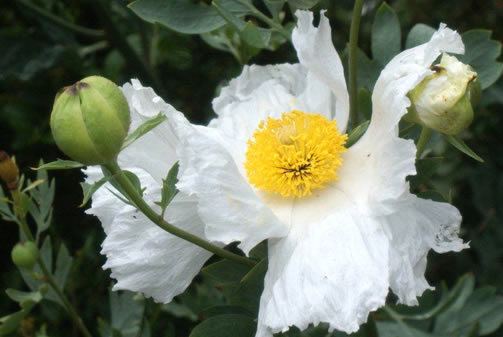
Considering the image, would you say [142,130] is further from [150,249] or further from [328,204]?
[328,204]

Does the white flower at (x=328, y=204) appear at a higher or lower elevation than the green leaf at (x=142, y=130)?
lower

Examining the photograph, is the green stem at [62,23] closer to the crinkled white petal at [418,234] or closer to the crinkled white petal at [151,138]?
the crinkled white petal at [151,138]

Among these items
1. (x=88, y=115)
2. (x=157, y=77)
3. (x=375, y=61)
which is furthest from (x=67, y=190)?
(x=88, y=115)

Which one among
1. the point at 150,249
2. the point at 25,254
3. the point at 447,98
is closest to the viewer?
the point at 447,98

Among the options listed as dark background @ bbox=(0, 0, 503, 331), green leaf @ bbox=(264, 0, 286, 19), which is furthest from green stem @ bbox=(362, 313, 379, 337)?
dark background @ bbox=(0, 0, 503, 331)

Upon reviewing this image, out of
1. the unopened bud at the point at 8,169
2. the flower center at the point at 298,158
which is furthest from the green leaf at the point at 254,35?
the unopened bud at the point at 8,169

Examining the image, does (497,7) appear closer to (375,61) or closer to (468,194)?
(468,194)

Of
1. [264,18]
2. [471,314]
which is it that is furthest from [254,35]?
[471,314]
